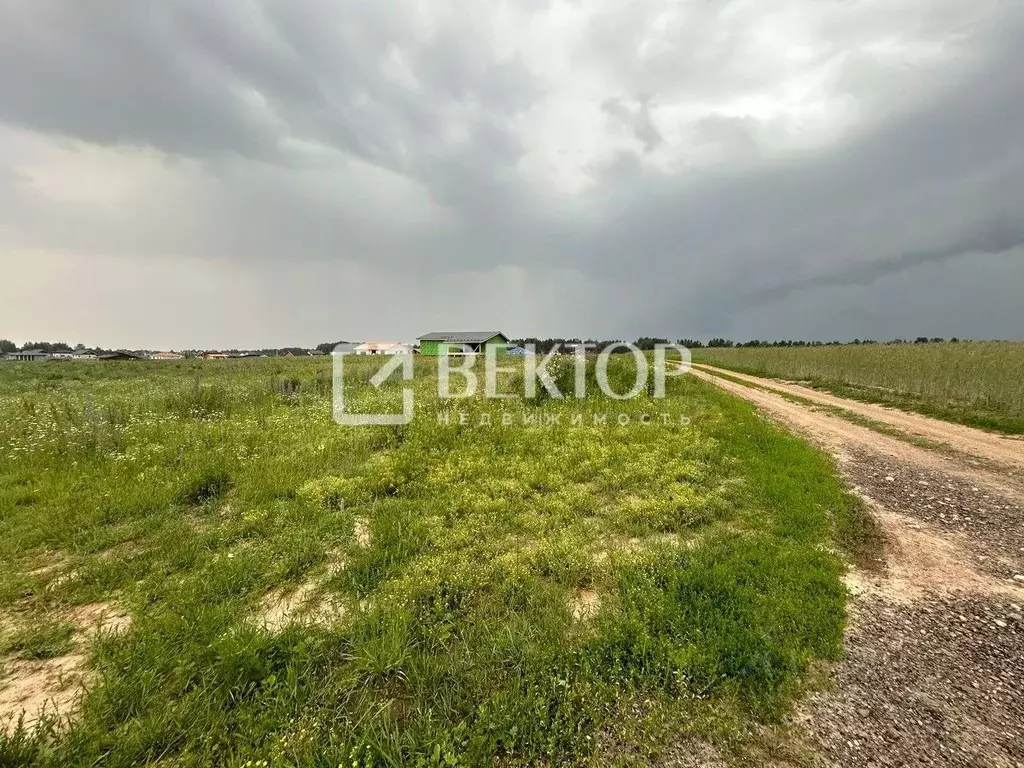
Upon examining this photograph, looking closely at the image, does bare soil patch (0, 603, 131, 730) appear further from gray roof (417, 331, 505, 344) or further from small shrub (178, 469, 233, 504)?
gray roof (417, 331, 505, 344)

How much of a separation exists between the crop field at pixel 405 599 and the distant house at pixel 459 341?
1855 inches

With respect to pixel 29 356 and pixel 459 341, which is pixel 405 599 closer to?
pixel 459 341

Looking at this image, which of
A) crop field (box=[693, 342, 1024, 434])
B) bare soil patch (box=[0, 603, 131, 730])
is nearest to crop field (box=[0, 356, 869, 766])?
bare soil patch (box=[0, 603, 131, 730])

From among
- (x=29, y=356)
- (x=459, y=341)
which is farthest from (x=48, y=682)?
(x=29, y=356)

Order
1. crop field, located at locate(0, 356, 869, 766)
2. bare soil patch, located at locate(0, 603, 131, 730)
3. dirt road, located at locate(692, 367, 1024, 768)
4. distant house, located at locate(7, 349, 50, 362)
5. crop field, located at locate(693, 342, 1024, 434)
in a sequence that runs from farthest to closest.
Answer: distant house, located at locate(7, 349, 50, 362) < crop field, located at locate(693, 342, 1024, 434) < bare soil patch, located at locate(0, 603, 131, 730) < crop field, located at locate(0, 356, 869, 766) < dirt road, located at locate(692, 367, 1024, 768)

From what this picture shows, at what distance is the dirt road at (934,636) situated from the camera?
9.00 ft

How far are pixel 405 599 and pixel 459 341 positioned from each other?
189ft

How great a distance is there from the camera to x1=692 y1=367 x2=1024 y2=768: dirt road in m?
2.74

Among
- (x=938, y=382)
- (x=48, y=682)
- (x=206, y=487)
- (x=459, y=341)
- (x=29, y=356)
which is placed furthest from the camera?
(x=29, y=356)

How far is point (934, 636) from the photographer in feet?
12.1

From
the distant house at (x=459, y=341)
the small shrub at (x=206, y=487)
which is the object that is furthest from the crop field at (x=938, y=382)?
the distant house at (x=459, y=341)

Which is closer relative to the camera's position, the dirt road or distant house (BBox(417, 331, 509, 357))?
the dirt road

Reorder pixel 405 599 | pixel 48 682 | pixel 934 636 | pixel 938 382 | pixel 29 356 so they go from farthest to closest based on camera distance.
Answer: pixel 29 356
pixel 938 382
pixel 405 599
pixel 934 636
pixel 48 682

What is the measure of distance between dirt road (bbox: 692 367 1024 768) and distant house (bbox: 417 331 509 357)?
160ft
